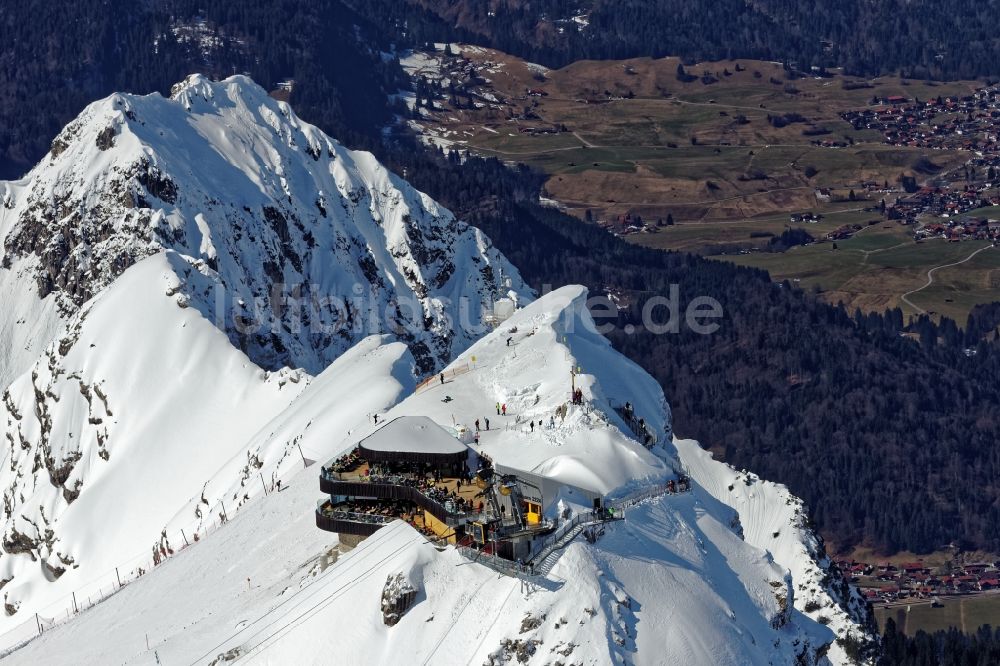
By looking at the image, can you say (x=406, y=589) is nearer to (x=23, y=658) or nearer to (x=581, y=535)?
(x=581, y=535)

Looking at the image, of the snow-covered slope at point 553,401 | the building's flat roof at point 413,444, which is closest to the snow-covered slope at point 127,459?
the snow-covered slope at point 553,401

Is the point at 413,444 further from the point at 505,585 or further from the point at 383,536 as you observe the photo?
the point at 505,585

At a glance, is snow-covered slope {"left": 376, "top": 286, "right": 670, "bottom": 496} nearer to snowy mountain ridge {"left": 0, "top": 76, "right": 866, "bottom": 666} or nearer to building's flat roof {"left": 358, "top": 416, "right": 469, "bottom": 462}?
snowy mountain ridge {"left": 0, "top": 76, "right": 866, "bottom": 666}

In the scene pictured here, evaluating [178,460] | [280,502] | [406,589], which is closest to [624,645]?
[406,589]

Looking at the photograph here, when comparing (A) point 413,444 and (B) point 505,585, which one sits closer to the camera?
(B) point 505,585

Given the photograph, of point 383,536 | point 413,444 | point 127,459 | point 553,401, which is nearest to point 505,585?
point 383,536

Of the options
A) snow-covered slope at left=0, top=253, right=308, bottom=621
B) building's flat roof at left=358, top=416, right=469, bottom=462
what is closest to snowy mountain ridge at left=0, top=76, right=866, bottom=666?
snow-covered slope at left=0, top=253, right=308, bottom=621
